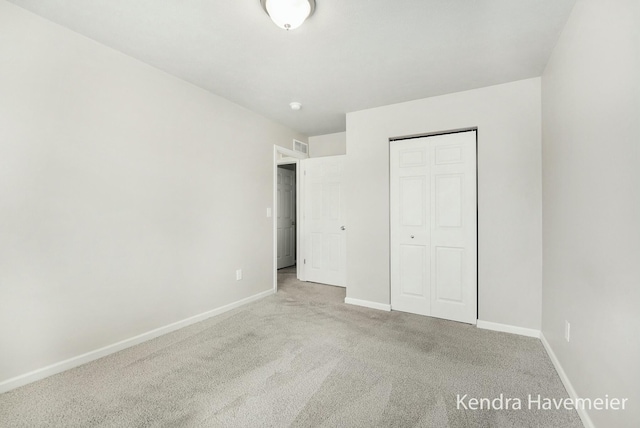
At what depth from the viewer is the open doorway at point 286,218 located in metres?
5.81

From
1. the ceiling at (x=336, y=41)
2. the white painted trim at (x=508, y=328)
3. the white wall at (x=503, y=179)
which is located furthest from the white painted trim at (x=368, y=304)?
the ceiling at (x=336, y=41)

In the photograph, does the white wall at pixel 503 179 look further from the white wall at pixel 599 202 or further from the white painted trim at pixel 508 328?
the white wall at pixel 599 202

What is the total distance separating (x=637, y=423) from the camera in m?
1.07

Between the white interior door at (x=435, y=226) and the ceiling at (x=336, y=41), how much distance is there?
67 cm

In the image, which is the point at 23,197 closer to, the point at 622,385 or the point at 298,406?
the point at 298,406

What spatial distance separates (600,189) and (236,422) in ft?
7.39

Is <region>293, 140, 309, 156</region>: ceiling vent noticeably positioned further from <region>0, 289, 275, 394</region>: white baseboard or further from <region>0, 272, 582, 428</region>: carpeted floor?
<region>0, 272, 582, 428</region>: carpeted floor

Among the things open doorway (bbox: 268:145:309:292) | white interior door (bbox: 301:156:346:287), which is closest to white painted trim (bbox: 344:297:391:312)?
white interior door (bbox: 301:156:346:287)

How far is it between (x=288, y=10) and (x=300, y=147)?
299cm

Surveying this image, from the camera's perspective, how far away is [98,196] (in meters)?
2.22

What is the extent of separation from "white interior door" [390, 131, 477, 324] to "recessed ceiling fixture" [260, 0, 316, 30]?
1.94 m

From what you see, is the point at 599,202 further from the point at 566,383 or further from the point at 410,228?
the point at 410,228

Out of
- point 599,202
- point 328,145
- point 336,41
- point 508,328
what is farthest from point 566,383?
point 328,145

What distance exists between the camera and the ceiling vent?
455 centimetres
